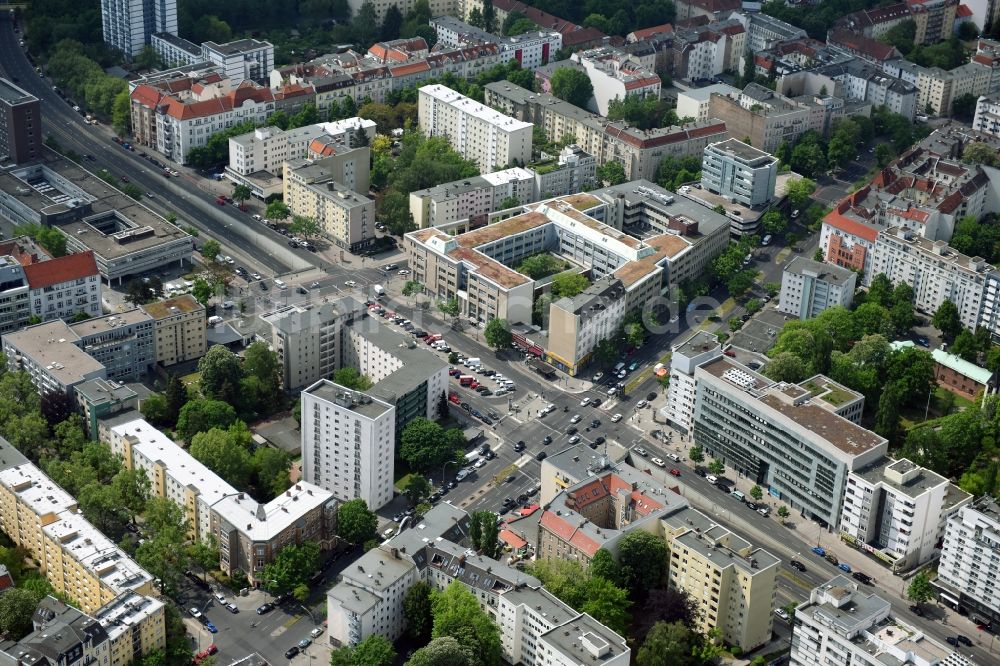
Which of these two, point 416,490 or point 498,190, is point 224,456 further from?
point 498,190

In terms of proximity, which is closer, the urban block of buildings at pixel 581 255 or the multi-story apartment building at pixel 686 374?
the multi-story apartment building at pixel 686 374

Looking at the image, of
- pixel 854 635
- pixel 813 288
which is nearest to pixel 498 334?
pixel 813 288

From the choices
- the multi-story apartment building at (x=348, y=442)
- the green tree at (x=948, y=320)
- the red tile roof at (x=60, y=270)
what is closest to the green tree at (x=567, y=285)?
the multi-story apartment building at (x=348, y=442)

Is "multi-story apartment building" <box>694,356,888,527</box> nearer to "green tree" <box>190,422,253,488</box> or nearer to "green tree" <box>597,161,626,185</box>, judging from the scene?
"green tree" <box>190,422,253,488</box>

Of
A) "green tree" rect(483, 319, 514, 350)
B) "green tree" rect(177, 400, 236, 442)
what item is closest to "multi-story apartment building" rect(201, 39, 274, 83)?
"green tree" rect(483, 319, 514, 350)

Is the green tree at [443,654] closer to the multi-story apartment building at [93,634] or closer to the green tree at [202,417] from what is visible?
the multi-story apartment building at [93,634]

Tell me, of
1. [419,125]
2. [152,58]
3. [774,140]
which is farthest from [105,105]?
[774,140]
